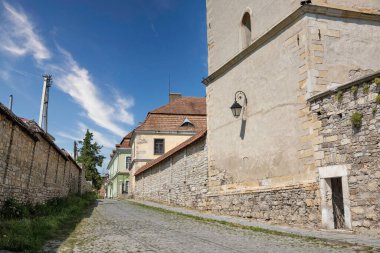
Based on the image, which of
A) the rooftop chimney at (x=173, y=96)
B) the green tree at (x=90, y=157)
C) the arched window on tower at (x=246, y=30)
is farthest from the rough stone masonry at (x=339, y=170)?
the green tree at (x=90, y=157)

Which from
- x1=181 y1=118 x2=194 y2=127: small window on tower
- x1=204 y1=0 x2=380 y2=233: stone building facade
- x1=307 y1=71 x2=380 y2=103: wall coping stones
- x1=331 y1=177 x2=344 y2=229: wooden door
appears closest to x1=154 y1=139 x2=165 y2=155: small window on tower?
x1=181 y1=118 x2=194 y2=127: small window on tower

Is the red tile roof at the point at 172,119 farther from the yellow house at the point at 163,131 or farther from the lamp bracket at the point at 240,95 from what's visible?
the lamp bracket at the point at 240,95

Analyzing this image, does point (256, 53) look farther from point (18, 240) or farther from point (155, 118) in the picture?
point (155, 118)

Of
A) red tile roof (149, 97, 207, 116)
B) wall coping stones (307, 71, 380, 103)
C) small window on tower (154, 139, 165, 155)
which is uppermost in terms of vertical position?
red tile roof (149, 97, 207, 116)

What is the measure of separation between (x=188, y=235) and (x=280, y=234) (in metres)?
2.09

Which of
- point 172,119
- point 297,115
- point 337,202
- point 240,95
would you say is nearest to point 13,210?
point 297,115

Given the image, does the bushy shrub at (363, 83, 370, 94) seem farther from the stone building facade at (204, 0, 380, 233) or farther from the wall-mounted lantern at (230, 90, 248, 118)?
the wall-mounted lantern at (230, 90, 248, 118)

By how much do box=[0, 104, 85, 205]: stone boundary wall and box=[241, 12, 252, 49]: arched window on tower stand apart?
7.78m

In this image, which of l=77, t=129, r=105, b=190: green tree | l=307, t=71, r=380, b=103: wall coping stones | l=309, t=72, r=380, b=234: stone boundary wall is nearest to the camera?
l=309, t=72, r=380, b=234: stone boundary wall

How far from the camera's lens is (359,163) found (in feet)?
27.9

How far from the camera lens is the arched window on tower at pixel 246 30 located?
13.9m

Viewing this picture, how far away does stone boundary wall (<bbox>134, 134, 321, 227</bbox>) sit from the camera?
998 centimetres

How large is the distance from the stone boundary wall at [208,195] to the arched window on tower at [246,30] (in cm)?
470

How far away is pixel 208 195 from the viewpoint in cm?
1580
